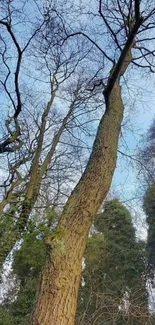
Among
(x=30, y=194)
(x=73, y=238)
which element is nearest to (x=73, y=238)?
(x=73, y=238)

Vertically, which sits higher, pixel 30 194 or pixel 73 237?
pixel 30 194

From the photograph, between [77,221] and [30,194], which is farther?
[30,194]

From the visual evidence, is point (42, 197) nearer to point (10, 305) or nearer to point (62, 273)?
point (10, 305)

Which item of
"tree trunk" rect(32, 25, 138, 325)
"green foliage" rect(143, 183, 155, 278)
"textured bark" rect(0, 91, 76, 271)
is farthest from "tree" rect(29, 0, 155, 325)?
"green foliage" rect(143, 183, 155, 278)

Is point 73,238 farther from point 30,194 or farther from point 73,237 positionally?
point 30,194

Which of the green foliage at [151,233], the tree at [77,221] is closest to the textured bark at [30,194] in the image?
the tree at [77,221]

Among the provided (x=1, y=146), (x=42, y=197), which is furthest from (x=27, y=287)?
(x=1, y=146)

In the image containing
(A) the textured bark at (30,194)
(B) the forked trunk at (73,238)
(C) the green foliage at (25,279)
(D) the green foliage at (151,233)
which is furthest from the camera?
(D) the green foliage at (151,233)

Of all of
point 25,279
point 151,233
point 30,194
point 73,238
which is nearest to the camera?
point 73,238

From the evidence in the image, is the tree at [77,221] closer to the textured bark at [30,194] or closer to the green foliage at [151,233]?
the textured bark at [30,194]

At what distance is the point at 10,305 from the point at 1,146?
3.63 metres

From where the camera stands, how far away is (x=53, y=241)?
2.20 metres

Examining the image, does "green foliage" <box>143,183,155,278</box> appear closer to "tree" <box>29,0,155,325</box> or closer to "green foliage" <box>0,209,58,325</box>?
"green foliage" <box>0,209,58,325</box>

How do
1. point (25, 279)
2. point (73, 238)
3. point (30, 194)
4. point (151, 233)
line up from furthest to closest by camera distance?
point (151, 233) → point (25, 279) → point (30, 194) → point (73, 238)
